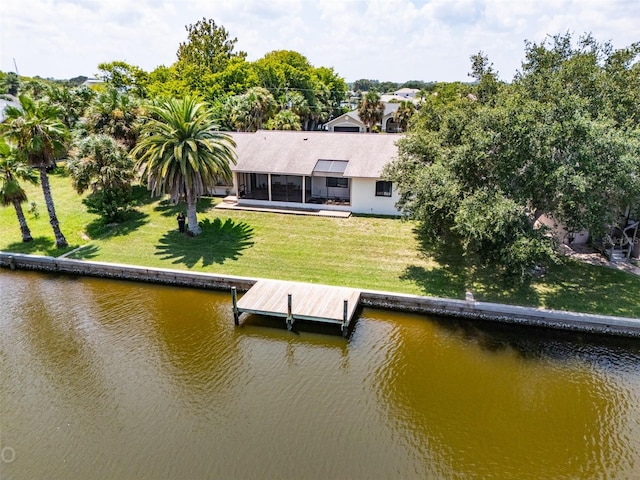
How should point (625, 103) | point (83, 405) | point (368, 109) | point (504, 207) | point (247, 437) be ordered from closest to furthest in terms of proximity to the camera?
point (247, 437) < point (83, 405) < point (504, 207) < point (625, 103) < point (368, 109)

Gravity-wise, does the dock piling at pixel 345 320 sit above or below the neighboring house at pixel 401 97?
below

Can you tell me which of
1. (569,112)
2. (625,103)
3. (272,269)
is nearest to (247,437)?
(272,269)

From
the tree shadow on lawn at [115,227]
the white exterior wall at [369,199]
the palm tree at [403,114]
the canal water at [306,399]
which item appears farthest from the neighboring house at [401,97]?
the canal water at [306,399]

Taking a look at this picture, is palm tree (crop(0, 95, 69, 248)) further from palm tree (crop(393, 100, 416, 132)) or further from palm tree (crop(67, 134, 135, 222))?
palm tree (crop(393, 100, 416, 132))

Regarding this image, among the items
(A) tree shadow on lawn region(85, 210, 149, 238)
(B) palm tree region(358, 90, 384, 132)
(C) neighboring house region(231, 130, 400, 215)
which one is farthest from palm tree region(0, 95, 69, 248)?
(B) palm tree region(358, 90, 384, 132)

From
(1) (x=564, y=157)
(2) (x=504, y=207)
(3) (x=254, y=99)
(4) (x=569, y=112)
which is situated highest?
(3) (x=254, y=99)

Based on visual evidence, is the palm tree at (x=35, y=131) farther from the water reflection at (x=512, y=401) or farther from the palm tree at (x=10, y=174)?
the water reflection at (x=512, y=401)

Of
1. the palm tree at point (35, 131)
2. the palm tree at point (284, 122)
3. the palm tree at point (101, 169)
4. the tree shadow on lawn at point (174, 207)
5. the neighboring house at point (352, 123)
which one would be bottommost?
the tree shadow on lawn at point (174, 207)

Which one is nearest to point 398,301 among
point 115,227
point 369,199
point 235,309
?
point 235,309

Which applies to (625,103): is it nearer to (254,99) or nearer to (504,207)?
(504,207)
